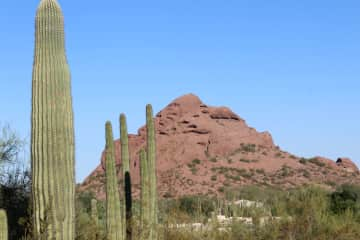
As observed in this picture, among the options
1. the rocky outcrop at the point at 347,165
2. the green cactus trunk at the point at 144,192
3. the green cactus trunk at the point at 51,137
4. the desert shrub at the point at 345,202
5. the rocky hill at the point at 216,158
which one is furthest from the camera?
the rocky outcrop at the point at 347,165

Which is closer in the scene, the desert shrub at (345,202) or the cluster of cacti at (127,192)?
the cluster of cacti at (127,192)

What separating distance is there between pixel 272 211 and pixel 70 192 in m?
10.3

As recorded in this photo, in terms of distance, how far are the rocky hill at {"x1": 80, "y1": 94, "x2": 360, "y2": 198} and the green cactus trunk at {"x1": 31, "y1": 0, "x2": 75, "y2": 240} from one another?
40.5 m

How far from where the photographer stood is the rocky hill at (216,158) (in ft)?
179

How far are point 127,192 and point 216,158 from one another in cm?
4597

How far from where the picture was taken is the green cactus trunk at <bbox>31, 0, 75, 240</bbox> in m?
10.1

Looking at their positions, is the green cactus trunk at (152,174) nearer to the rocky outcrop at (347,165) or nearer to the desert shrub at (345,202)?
the desert shrub at (345,202)

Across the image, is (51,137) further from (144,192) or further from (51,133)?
(144,192)

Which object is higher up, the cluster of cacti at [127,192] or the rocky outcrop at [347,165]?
the rocky outcrop at [347,165]

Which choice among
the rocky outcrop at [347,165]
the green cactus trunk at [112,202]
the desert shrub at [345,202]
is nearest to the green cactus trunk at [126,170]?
the green cactus trunk at [112,202]

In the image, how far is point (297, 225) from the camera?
57.4ft

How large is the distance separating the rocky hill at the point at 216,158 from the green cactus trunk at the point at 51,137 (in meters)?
40.5

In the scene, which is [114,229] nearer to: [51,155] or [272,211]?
[51,155]

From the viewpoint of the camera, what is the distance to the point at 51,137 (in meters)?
10.2
